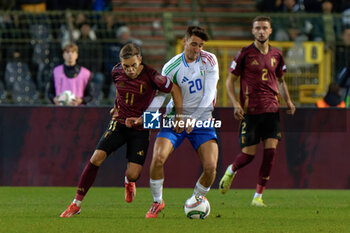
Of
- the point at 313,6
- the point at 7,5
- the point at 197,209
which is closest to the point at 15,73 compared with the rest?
the point at 7,5

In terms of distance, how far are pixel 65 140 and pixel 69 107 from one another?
0.52m

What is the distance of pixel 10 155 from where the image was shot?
11805 millimetres

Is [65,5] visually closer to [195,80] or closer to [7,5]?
[7,5]

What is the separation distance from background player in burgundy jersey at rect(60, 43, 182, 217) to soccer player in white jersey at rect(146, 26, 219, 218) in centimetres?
17

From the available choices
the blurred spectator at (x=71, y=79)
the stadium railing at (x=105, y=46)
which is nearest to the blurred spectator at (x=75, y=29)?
the stadium railing at (x=105, y=46)

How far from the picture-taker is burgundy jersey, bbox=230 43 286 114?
9.72 metres

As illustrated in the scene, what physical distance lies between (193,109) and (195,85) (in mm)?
272

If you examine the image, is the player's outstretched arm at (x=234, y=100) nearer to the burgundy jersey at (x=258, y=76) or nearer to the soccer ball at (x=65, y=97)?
the burgundy jersey at (x=258, y=76)

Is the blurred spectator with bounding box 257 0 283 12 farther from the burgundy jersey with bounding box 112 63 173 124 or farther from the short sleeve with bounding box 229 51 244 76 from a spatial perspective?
the burgundy jersey with bounding box 112 63 173 124

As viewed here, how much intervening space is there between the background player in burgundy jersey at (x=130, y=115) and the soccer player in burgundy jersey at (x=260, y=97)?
171cm

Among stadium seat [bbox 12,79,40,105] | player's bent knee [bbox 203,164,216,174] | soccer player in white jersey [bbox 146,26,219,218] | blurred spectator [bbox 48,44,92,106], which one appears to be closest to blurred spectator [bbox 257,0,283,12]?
stadium seat [bbox 12,79,40,105]

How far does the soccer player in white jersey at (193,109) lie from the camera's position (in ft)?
26.8

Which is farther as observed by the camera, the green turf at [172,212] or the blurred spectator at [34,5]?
the blurred spectator at [34,5]

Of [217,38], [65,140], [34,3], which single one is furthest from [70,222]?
[217,38]
